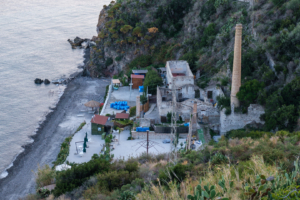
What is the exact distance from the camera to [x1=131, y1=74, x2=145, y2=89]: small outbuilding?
146 feet

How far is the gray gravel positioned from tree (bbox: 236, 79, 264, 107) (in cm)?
Answer: 1815

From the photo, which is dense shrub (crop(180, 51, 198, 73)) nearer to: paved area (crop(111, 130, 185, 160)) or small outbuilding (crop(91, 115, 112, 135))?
small outbuilding (crop(91, 115, 112, 135))

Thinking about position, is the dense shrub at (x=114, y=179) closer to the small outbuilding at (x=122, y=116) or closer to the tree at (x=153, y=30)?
the small outbuilding at (x=122, y=116)

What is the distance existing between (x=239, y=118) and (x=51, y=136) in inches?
808

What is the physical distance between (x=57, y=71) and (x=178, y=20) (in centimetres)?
2252

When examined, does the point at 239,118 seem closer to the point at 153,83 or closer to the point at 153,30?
the point at 153,83

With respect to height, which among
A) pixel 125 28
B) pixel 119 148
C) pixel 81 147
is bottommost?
pixel 81 147

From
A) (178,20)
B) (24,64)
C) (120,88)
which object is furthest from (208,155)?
(24,64)

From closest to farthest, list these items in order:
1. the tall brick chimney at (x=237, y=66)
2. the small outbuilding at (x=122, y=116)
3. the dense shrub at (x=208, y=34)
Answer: the tall brick chimney at (x=237, y=66) → the small outbuilding at (x=122, y=116) → the dense shrub at (x=208, y=34)

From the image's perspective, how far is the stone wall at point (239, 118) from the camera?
1179 inches

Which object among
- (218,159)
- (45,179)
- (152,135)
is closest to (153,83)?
(152,135)

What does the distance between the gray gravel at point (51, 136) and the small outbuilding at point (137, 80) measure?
209 inches

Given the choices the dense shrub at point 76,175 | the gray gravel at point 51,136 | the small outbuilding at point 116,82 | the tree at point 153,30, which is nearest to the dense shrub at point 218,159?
the dense shrub at point 76,175

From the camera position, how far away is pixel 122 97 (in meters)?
42.9
